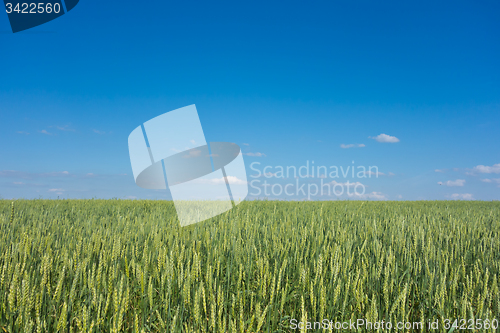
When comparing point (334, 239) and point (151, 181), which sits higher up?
point (151, 181)

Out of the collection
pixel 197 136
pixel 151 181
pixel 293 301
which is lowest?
pixel 293 301

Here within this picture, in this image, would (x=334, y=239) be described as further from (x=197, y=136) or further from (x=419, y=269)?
(x=197, y=136)

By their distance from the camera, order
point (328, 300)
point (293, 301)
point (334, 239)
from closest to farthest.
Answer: point (328, 300), point (293, 301), point (334, 239)

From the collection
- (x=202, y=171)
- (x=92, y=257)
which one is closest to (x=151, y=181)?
(x=202, y=171)

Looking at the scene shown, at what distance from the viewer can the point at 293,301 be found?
5.96 ft

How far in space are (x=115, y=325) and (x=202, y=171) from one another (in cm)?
243

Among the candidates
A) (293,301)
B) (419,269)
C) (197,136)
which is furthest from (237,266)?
(197,136)

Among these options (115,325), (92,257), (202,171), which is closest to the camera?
(115,325)

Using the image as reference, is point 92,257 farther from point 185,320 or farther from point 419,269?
point 419,269

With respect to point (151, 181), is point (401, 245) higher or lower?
lower

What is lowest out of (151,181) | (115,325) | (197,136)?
(115,325)

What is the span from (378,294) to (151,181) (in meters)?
2.86

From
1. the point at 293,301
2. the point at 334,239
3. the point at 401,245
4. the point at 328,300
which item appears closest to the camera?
the point at 328,300

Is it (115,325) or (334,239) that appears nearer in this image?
(115,325)
